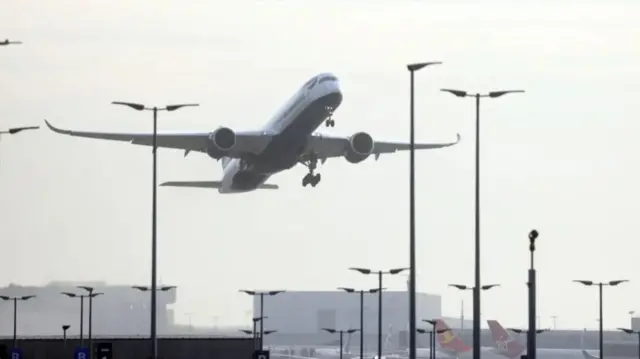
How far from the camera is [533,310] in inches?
2378

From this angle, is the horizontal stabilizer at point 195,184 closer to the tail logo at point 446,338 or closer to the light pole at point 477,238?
the light pole at point 477,238

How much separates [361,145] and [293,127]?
7.54 metres

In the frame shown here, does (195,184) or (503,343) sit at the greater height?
(195,184)

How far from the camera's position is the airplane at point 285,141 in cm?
9950

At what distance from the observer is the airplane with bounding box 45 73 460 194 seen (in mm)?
99500

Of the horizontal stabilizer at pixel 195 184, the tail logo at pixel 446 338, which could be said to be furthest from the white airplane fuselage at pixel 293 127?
the tail logo at pixel 446 338

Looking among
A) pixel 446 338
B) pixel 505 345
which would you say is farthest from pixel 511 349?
pixel 446 338

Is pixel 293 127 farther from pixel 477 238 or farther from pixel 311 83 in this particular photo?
pixel 477 238

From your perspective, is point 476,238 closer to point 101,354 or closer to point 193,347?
point 101,354

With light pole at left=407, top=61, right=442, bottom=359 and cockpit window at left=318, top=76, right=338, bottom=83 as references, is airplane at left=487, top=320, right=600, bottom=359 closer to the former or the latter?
cockpit window at left=318, top=76, right=338, bottom=83

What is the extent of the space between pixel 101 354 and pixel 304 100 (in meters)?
29.4

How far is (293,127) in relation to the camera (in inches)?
4008

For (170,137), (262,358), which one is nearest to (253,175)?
(170,137)

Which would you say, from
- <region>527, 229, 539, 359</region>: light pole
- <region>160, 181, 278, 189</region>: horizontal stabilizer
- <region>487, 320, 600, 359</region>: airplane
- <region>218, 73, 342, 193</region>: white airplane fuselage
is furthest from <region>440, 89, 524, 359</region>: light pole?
<region>487, 320, 600, 359</region>: airplane
